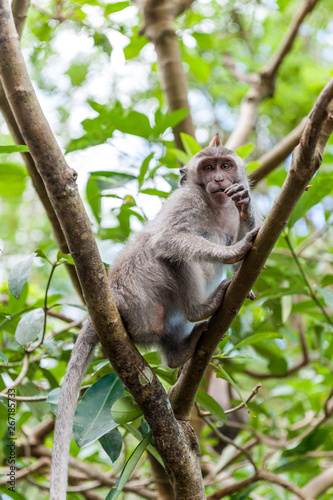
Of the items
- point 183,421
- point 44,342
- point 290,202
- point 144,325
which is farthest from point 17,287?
point 290,202

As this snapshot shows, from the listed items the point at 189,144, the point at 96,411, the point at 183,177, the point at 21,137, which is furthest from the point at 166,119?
the point at 96,411

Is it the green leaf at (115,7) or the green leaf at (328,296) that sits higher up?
the green leaf at (115,7)

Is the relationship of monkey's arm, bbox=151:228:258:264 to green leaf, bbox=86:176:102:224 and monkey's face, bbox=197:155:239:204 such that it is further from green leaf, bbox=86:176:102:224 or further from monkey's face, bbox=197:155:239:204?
green leaf, bbox=86:176:102:224

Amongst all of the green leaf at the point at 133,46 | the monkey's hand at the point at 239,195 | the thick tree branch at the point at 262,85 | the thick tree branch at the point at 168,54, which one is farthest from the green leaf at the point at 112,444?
the green leaf at the point at 133,46

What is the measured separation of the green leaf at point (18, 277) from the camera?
3.37 m

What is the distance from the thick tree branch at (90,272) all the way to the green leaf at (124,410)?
120mm

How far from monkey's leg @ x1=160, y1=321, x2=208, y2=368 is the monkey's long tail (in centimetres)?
65

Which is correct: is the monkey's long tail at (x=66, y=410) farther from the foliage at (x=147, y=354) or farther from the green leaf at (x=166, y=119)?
the green leaf at (x=166, y=119)

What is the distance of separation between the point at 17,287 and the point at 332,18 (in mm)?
8077

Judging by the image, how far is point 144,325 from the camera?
344 cm

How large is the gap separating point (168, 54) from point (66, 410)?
376cm

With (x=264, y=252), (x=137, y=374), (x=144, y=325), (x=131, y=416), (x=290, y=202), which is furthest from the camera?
(x=144, y=325)

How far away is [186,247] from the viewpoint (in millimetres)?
3496

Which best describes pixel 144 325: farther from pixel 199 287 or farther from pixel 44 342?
pixel 44 342
